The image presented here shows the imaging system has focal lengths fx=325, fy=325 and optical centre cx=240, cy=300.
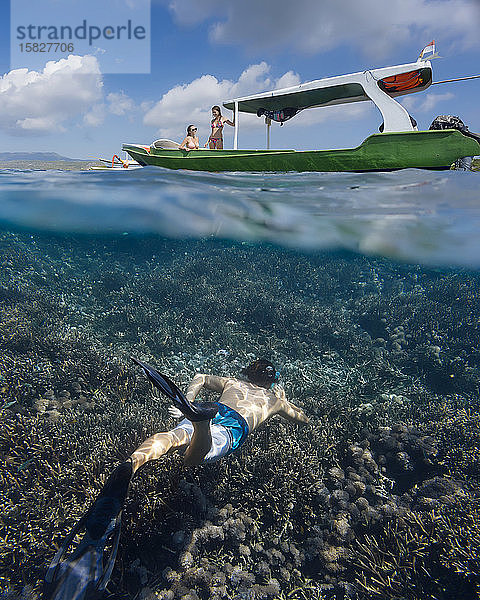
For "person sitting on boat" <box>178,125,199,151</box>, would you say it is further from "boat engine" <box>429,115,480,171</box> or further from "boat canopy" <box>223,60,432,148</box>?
"boat engine" <box>429,115,480,171</box>

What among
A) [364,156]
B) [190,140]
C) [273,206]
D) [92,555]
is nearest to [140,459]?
[92,555]

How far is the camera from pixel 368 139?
7.57 metres

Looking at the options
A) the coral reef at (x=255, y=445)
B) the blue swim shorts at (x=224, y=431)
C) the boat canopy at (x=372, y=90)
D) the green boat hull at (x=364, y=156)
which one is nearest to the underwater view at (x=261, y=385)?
the coral reef at (x=255, y=445)

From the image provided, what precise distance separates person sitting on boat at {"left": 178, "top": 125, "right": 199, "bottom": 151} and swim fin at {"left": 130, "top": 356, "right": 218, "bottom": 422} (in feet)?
27.9

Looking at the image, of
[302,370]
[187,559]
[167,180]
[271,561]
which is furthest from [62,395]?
[167,180]

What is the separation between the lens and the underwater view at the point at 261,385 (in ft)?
14.4

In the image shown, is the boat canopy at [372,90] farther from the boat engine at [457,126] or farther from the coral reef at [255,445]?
the coral reef at [255,445]

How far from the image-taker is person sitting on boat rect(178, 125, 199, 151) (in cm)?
998

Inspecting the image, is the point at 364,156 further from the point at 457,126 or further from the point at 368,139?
the point at 457,126

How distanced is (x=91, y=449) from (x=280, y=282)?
1095 centimetres

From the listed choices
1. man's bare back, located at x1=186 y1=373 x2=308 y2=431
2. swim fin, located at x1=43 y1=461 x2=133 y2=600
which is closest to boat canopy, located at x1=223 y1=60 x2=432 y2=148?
man's bare back, located at x1=186 y1=373 x2=308 y2=431

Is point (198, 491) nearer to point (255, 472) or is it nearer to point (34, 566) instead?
point (255, 472)

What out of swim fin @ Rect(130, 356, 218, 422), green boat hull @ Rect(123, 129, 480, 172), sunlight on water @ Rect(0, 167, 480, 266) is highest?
green boat hull @ Rect(123, 129, 480, 172)

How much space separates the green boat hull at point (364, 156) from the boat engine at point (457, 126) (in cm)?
15
